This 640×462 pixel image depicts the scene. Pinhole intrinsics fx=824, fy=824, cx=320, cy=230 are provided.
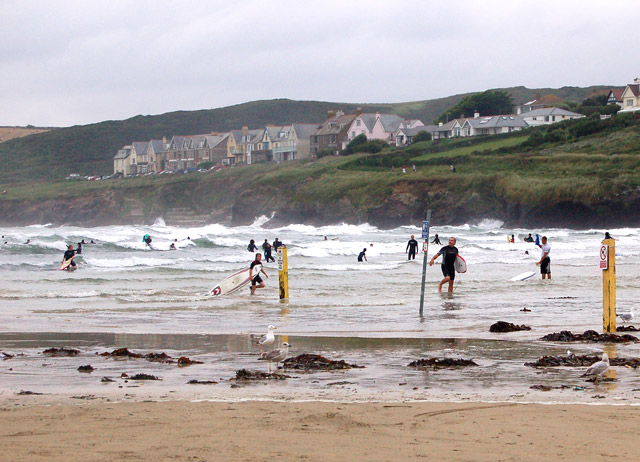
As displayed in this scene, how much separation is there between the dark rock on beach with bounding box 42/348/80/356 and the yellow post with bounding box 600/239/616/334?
25.1 ft

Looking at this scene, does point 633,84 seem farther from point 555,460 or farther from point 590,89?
point 555,460

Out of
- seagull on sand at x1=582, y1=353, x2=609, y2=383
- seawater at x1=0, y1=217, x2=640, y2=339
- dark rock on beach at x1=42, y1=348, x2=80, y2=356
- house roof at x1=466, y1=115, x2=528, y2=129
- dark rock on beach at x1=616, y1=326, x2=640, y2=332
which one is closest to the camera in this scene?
seagull on sand at x1=582, y1=353, x2=609, y2=383

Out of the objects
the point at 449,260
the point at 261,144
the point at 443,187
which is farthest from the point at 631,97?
the point at 449,260

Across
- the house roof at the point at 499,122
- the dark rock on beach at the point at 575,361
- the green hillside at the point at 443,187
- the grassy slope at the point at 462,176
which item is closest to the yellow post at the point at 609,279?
the dark rock on beach at the point at 575,361

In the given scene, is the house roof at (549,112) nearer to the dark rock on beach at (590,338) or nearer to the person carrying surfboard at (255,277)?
the person carrying surfboard at (255,277)

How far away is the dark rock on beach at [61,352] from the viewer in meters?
11.1

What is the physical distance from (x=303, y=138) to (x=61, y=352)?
11654cm

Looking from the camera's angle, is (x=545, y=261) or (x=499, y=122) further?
(x=499, y=122)

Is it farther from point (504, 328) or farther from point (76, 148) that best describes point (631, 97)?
point (76, 148)

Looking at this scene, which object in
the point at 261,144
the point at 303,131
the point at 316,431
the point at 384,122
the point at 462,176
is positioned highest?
the point at 384,122

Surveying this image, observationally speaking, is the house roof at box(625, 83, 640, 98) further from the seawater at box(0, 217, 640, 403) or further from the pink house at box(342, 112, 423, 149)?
the seawater at box(0, 217, 640, 403)

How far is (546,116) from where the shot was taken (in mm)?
106875

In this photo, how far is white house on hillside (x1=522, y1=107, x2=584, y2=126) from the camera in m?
106

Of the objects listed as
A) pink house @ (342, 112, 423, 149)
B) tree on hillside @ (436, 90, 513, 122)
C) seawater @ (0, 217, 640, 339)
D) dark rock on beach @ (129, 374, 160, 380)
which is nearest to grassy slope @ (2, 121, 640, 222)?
pink house @ (342, 112, 423, 149)
